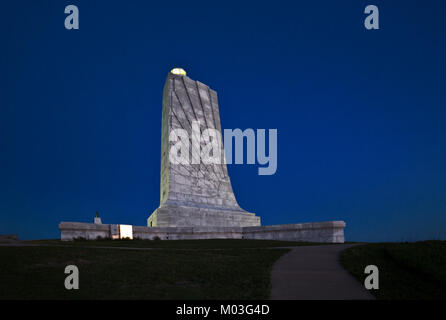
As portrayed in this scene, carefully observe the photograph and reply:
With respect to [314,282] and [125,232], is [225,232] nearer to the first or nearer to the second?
[125,232]

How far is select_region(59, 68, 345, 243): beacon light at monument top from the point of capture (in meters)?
24.2

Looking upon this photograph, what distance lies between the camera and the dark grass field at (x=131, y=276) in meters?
6.83

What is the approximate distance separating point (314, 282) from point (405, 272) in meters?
3.35

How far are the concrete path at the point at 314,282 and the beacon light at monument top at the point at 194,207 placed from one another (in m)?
15.1

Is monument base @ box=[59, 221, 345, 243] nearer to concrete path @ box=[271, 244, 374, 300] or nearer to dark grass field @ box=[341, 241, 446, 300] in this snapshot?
dark grass field @ box=[341, 241, 446, 300]

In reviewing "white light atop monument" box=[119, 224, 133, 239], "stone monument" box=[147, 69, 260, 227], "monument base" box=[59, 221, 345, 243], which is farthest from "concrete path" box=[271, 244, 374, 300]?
"stone monument" box=[147, 69, 260, 227]

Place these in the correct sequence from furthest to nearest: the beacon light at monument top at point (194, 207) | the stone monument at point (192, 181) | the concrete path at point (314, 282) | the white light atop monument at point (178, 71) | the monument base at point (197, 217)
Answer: the white light atop monument at point (178, 71)
the stone monument at point (192, 181)
the monument base at point (197, 217)
the beacon light at monument top at point (194, 207)
the concrete path at point (314, 282)

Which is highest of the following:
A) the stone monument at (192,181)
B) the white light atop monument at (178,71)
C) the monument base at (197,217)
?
the white light atop monument at (178,71)

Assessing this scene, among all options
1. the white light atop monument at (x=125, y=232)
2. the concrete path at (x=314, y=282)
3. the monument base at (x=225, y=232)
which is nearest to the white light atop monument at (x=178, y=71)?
the monument base at (x=225, y=232)

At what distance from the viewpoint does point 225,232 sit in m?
27.9

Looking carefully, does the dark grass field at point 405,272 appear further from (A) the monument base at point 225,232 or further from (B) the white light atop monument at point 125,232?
(B) the white light atop monument at point 125,232

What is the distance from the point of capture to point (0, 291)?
271 inches
